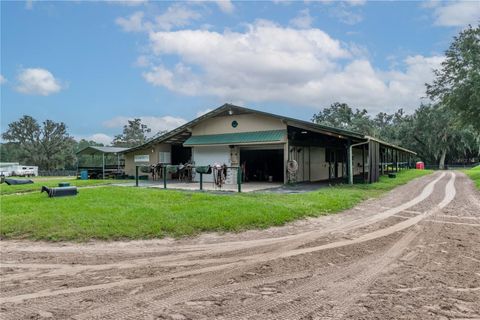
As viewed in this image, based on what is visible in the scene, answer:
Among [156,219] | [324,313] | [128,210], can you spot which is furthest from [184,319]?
[128,210]

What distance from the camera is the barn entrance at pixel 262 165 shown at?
20.7m

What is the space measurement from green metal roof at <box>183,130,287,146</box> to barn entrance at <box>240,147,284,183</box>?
1.81 metres

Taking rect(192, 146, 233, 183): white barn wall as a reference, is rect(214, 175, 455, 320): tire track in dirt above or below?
below

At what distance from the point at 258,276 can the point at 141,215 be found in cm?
434

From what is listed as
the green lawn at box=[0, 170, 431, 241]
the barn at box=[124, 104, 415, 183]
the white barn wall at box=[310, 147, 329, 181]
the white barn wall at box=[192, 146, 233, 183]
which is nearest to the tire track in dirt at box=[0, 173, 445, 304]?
the green lawn at box=[0, 170, 431, 241]

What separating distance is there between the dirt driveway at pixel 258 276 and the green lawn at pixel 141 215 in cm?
Result: 48

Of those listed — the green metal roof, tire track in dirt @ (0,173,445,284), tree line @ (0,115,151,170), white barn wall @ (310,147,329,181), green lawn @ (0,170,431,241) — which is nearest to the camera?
tire track in dirt @ (0,173,445,284)

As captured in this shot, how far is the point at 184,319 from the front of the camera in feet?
10.6

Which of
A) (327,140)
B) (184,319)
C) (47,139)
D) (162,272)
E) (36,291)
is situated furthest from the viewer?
(47,139)

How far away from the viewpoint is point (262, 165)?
837 inches

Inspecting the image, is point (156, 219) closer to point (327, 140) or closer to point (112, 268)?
point (112, 268)

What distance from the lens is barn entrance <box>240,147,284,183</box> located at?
67.9 ft

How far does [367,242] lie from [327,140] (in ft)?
47.6

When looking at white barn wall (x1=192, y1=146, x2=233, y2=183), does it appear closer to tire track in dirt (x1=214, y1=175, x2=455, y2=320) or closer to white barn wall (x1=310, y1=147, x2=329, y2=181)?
white barn wall (x1=310, y1=147, x2=329, y2=181)
